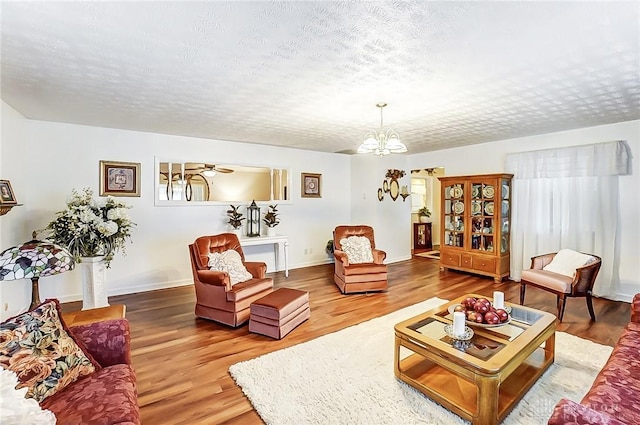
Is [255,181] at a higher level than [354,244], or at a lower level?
higher

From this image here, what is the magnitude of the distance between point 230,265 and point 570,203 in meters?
4.92

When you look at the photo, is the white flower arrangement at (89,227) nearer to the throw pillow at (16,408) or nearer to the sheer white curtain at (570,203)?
the throw pillow at (16,408)

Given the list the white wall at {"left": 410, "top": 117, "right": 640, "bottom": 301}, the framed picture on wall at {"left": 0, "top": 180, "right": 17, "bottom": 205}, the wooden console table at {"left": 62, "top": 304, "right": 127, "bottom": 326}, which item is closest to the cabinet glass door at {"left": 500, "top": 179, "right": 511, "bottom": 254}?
the white wall at {"left": 410, "top": 117, "right": 640, "bottom": 301}

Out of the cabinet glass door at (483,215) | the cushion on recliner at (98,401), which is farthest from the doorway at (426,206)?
the cushion on recliner at (98,401)

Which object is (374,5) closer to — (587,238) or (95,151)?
(95,151)

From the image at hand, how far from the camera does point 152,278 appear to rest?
4668mm

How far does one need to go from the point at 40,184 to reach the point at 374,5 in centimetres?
459

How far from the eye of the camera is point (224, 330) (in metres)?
3.22

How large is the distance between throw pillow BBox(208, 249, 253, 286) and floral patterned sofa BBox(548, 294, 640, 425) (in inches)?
118

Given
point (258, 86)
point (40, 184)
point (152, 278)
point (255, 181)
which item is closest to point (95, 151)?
point (40, 184)

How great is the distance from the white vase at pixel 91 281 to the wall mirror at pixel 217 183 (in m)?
1.73

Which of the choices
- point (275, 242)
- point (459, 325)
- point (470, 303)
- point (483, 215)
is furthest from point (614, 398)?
point (275, 242)

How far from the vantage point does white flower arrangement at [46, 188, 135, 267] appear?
9.68 feet

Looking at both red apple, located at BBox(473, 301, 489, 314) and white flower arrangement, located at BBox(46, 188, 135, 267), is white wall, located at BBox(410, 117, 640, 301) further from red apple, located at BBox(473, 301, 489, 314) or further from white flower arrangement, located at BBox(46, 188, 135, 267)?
white flower arrangement, located at BBox(46, 188, 135, 267)
